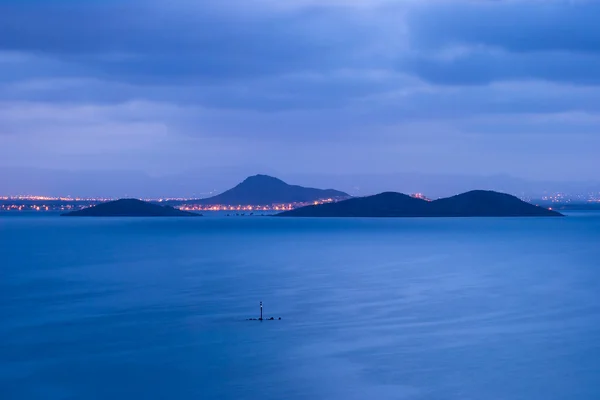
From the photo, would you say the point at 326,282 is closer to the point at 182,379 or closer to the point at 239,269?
the point at 239,269

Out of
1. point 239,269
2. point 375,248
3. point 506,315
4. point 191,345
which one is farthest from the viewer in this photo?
point 375,248

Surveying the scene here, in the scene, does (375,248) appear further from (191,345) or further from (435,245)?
(191,345)

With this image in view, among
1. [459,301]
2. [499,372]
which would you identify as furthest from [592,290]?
[499,372]

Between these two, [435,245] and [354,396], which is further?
[435,245]

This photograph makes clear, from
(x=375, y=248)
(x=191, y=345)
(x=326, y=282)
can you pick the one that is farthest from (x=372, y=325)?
(x=375, y=248)

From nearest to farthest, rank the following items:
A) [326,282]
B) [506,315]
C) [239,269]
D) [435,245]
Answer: [506,315], [326,282], [239,269], [435,245]

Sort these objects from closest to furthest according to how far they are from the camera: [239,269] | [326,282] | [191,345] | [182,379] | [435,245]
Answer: [182,379] < [191,345] < [326,282] < [239,269] < [435,245]
